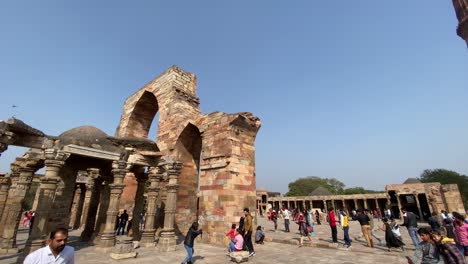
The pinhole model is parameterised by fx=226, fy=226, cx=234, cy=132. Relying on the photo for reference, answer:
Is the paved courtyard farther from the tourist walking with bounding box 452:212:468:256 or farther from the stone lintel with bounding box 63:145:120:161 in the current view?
the stone lintel with bounding box 63:145:120:161

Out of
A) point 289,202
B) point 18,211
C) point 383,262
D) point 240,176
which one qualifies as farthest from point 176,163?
point 289,202

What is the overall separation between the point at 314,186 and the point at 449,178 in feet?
89.1

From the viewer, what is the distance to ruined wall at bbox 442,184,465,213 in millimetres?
20891

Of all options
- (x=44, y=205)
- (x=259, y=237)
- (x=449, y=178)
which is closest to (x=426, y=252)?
(x=259, y=237)

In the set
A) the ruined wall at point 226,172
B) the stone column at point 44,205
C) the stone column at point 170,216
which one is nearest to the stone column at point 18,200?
the stone column at point 44,205

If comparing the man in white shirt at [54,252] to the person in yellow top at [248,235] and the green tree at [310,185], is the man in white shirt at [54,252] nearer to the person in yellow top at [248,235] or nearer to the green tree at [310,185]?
the person in yellow top at [248,235]

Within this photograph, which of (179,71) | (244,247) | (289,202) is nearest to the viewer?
(244,247)

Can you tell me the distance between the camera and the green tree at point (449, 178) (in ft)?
142

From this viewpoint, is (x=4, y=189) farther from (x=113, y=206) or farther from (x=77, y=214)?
(x=77, y=214)

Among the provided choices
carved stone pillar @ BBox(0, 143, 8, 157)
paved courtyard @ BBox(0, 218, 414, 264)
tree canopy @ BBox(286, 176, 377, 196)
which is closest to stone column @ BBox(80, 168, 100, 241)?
paved courtyard @ BBox(0, 218, 414, 264)

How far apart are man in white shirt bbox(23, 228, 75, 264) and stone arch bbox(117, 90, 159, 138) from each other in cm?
1441

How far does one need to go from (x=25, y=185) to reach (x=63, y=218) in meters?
2.41

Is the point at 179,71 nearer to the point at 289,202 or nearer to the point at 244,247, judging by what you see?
the point at 244,247

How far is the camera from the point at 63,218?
9516 millimetres
